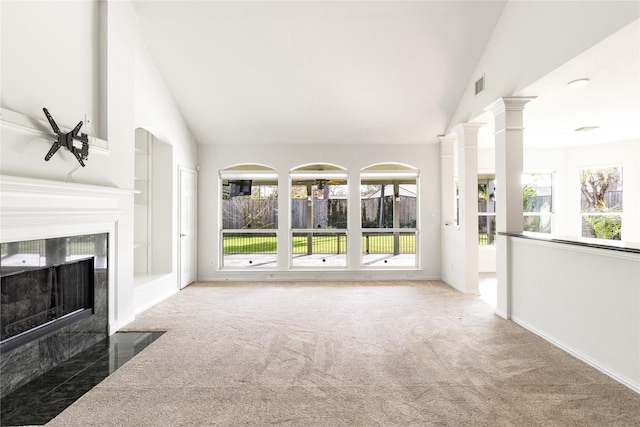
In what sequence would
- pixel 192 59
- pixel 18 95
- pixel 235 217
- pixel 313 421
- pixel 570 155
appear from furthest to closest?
pixel 570 155 < pixel 235 217 < pixel 192 59 < pixel 18 95 < pixel 313 421

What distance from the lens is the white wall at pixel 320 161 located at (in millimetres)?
6434

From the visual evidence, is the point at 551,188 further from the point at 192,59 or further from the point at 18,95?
the point at 18,95

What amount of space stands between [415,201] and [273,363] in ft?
15.3

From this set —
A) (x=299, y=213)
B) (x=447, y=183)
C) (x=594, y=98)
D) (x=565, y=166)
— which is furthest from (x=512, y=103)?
(x=565, y=166)

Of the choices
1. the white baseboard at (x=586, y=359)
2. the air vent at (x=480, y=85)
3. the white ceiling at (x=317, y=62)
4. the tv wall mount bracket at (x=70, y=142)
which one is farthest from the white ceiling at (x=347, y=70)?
the white baseboard at (x=586, y=359)

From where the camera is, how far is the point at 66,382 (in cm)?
261

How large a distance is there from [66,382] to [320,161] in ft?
16.0

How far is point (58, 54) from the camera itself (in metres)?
3.01

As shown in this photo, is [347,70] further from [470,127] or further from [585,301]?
[585,301]

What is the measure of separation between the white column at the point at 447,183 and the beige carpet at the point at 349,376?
2.33 metres

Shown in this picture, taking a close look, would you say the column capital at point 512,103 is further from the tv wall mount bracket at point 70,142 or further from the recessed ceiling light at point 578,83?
the tv wall mount bracket at point 70,142

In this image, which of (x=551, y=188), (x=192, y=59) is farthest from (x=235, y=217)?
(x=551, y=188)

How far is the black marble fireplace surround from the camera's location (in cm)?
251

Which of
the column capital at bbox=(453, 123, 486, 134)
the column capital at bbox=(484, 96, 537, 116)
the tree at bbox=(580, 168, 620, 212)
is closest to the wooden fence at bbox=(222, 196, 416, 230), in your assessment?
the column capital at bbox=(453, 123, 486, 134)
